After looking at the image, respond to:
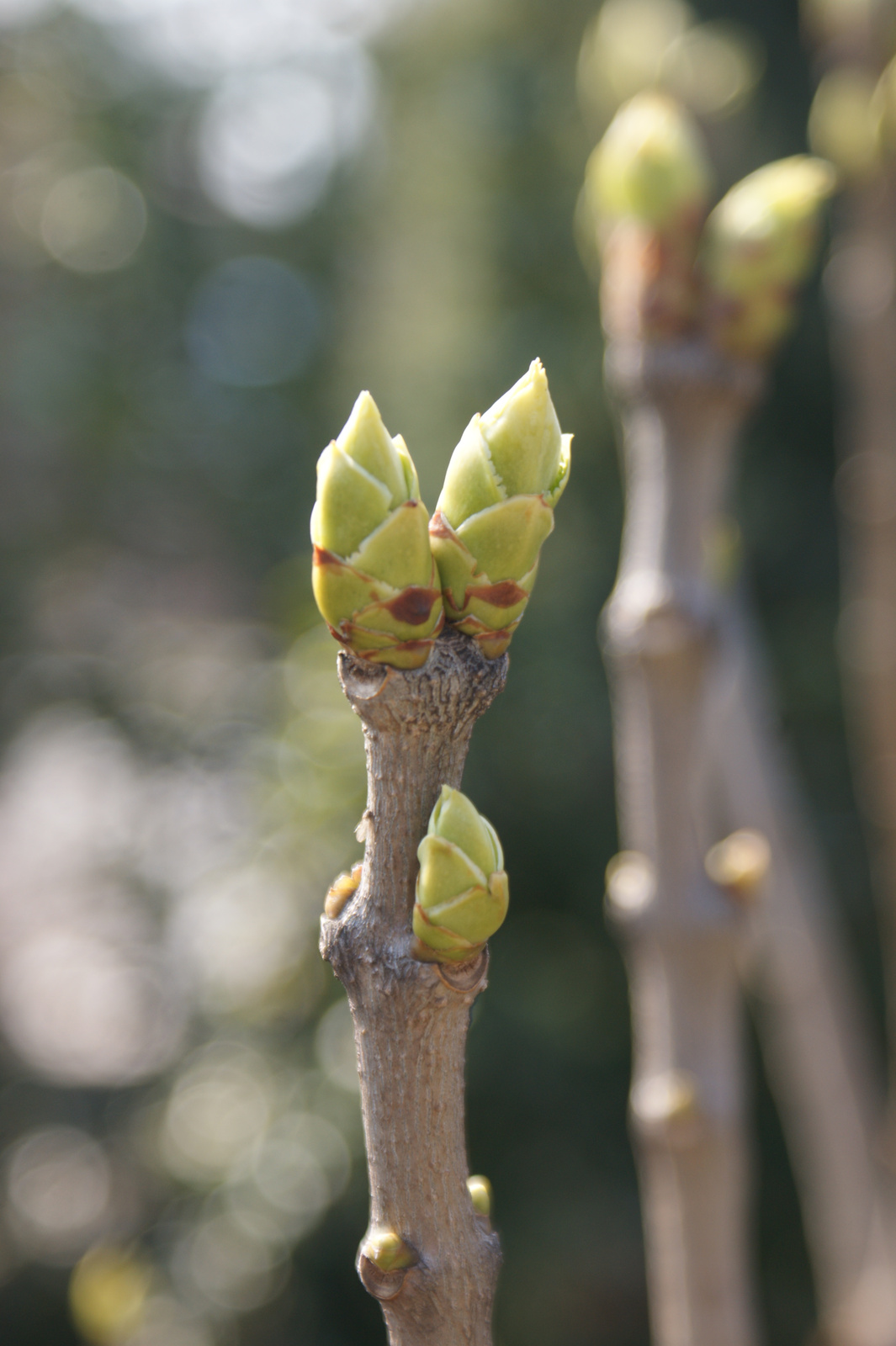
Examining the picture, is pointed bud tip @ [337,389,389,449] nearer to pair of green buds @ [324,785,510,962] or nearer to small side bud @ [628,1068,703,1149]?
pair of green buds @ [324,785,510,962]

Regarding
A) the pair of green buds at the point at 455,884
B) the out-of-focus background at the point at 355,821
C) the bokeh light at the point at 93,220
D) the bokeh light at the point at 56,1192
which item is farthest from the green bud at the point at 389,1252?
the bokeh light at the point at 93,220

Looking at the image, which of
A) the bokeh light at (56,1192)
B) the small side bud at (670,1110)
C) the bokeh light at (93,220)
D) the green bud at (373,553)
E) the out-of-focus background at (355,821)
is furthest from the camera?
the bokeh light at (93,220)

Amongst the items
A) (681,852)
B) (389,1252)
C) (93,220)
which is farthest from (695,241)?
(93,220)

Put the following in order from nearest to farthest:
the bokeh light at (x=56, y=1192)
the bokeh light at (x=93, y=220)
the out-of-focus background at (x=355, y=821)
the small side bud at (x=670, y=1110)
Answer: the small side bud at (x=670, y=1110), the out-of-focus background at (x=355, y=821), the bokeh light at (x=56, y=1192), the bokeh light at (x=93, y=220)

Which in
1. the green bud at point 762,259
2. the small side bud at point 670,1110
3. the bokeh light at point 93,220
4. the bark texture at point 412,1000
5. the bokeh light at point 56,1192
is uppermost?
the bokeh light at point 93,220

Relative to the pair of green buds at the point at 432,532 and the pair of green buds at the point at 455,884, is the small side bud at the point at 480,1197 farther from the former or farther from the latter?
the pair of green buds at the point at 432,532

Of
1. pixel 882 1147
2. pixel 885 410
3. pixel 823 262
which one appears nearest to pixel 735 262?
pixel 885 410

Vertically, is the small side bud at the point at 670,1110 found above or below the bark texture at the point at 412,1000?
below

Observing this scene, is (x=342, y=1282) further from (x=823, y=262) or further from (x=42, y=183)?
(x=42, y=183)
